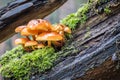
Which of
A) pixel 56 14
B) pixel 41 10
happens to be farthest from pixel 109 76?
pixel 56 14

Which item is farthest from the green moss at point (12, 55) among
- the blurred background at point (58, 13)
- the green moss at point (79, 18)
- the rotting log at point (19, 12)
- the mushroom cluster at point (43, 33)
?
the blurred background at point (58, 13)

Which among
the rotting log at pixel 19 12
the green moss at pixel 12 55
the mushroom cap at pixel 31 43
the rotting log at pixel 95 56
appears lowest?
the rotting log at pixel 95 56

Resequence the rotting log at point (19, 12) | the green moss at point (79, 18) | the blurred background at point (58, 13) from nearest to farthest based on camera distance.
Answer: the green moss at point (79, 18) < the rotting log at point (19, 12) < the blurred background at point (58, 13)

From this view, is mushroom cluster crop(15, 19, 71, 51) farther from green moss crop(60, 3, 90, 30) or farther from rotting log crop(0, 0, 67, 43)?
rotting log crop(0, 0, 67, 43)

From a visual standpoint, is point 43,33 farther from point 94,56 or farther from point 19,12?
point 19,12

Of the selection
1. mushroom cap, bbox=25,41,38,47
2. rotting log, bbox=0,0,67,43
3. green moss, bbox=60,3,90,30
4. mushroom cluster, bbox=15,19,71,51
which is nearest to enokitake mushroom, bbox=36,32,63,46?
mushroom cluster, bbox=15,19,71,51

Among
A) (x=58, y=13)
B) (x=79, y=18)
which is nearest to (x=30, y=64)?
(x=79, y=18)

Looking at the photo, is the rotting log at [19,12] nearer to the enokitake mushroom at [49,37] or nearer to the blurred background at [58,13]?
the enokitake mushroom at [49,37]
